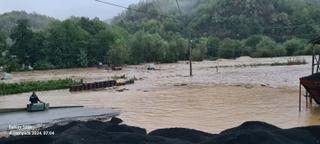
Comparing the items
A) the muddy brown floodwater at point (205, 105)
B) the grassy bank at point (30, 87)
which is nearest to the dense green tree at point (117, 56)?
the grassy bank at point (30, 87)

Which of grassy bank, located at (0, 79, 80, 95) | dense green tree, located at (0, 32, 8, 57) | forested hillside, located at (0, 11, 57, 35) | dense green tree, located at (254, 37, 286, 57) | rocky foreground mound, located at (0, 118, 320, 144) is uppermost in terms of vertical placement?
forested hillside, located at (0, 11, 57, 35)

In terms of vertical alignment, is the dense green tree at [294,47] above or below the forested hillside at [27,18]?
below

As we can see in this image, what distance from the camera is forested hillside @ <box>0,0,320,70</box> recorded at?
8638cm

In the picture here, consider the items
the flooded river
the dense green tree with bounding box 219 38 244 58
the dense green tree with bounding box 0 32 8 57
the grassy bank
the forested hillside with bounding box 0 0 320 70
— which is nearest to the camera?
the flooded river

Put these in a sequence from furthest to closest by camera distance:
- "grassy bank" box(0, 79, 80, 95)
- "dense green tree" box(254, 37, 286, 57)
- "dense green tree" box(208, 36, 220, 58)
A: "dense green tree" box(208, 36, 220, 58) → "dense green tree" box(254, 37, 286, 57) → "grassy bank" box(0, 79, 80, 95)

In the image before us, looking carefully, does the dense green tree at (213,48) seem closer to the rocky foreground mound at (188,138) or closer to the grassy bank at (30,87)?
the grassy bank at (30,87)

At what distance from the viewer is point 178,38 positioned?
105 meters

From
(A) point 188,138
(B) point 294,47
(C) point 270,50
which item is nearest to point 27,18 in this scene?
(C) point 270,50

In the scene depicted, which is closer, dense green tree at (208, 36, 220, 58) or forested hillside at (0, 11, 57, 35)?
dense green tree at (208, 36, 220, 58)

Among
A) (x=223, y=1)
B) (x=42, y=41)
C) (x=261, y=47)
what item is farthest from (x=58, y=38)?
(x=223, y=1)

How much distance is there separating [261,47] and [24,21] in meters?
47.2

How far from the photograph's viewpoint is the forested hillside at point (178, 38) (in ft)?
283

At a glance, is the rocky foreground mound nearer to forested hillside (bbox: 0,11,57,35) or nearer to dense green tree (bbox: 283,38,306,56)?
dense green tree (bbox: 283,38,306,56)

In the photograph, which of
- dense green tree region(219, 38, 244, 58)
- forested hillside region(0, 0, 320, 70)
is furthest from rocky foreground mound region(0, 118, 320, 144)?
dense green tree region(219, 38, 244, 58)
